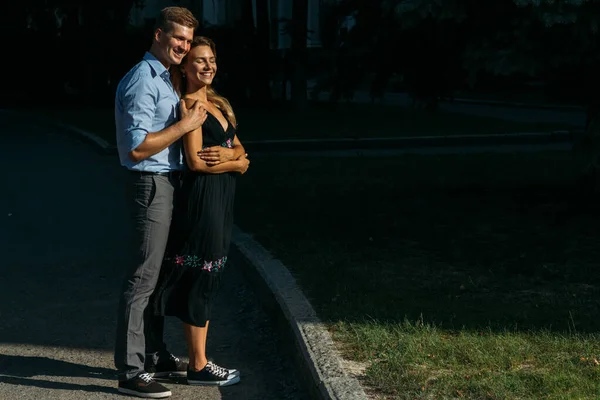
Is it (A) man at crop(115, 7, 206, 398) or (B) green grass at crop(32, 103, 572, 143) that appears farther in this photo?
(B) green grass at crop(32, 103, 572, 143)

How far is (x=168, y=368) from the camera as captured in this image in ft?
17.7

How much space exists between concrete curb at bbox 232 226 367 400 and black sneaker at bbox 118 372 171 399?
2.31ft

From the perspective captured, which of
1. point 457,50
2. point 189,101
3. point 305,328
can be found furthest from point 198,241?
point 457,50

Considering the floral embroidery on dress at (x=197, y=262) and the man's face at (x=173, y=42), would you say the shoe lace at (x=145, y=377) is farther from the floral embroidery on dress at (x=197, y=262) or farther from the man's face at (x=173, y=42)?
the man's face at (x=173, y=42)

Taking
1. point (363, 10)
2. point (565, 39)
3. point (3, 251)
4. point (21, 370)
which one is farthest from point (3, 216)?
point (565, 39)

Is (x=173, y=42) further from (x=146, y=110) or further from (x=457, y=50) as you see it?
(x=457, y=50)

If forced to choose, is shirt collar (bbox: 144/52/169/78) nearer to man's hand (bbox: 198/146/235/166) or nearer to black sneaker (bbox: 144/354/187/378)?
man's hand (bbox: 198/146/235/166)

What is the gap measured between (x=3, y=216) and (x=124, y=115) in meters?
6.01

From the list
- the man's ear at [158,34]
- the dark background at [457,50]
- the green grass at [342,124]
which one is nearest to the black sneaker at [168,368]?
the man's ear at [158,34]

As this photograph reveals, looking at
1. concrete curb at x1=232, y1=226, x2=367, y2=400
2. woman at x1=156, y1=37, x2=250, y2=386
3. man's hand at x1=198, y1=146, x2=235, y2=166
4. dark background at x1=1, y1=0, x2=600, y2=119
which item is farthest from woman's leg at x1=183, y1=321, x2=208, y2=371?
dark background at x1=1, y1=0, x2=600, y2=119

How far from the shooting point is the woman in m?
4.93

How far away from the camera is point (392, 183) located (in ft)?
39.4

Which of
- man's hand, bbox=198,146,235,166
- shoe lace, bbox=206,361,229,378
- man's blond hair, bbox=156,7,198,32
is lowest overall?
shoe lace, bbox=206,361,229,378

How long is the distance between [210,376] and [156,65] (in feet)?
5.08
